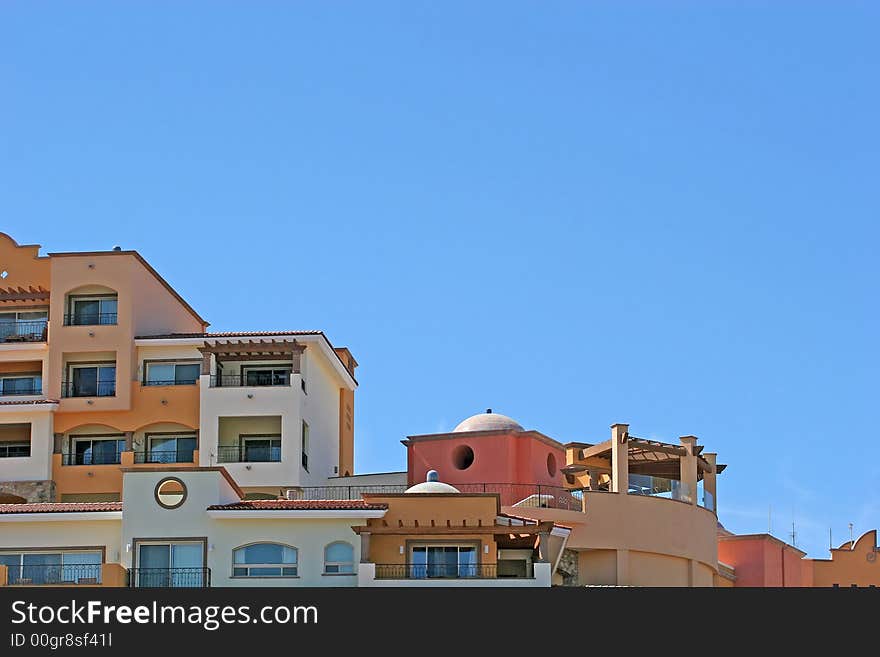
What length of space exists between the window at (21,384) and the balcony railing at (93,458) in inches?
136

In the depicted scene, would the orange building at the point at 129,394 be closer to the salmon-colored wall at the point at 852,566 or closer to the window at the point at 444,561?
the window at the point at 444,561

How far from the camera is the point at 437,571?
211 feet

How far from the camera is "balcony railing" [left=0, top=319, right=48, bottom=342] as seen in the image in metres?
81.2

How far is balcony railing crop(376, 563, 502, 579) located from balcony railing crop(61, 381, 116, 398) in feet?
65.4

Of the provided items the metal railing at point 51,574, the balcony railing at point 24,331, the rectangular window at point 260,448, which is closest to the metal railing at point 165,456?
the rectangular window at point 260,448

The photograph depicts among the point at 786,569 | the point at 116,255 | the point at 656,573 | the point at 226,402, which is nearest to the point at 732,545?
the point at 786,569

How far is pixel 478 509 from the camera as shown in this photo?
64812mm

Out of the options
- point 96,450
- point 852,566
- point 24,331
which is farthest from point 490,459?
point 852,566

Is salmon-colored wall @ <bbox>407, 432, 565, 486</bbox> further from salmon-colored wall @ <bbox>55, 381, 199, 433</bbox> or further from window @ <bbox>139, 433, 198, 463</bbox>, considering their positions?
salmon-colored wall @ <bbox>55, 381, 199, 433</bbox>

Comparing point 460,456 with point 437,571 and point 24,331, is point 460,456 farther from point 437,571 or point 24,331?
point 24,331

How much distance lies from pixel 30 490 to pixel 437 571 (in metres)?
21.3

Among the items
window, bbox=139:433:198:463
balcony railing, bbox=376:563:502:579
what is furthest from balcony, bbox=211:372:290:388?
balcony railing, bbox=376:563:502:579
